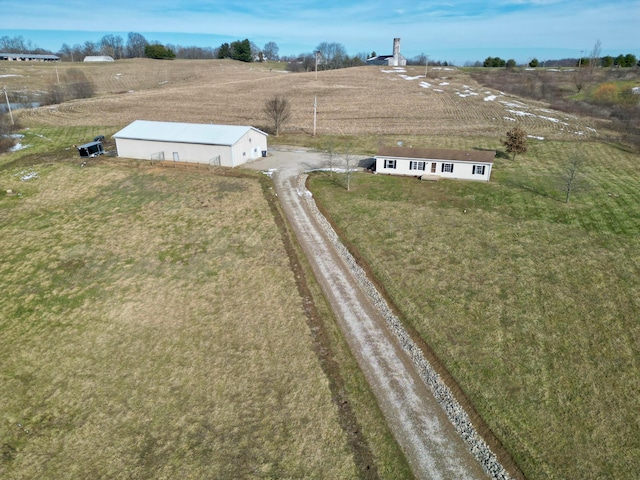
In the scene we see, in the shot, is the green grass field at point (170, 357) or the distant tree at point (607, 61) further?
the distant tree at point (607, 61)

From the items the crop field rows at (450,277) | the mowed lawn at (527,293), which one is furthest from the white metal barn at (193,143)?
the mowed lawn at (527,293)

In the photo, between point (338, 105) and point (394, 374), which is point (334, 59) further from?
point (394, 374)

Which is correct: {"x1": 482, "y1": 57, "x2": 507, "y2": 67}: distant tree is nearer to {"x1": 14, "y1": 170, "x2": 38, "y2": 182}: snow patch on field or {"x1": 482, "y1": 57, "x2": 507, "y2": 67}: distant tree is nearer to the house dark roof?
the house dark roof

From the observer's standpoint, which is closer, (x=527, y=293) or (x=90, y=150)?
(x=527, y=293)

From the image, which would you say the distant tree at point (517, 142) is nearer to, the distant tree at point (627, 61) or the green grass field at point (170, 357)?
the green grass field at point (170, 357)

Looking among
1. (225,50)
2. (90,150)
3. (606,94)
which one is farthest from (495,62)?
(90,150)

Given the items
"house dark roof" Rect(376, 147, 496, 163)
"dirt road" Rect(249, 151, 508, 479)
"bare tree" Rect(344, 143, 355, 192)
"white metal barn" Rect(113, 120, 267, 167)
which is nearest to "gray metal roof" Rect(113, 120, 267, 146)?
"white metal barn" Rect(113, 120, 267, 167)
